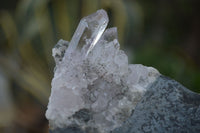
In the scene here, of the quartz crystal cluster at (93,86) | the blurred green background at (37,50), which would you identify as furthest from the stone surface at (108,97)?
the blurred green background at (37,50)

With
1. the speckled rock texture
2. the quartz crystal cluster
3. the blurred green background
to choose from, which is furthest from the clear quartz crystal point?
the blurred green background

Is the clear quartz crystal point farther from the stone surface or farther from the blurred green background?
the blurred green background

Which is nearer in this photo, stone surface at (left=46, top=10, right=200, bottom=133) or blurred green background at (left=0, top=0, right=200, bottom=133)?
stone surface at (left=46, top=10, right=200, bottom=133)

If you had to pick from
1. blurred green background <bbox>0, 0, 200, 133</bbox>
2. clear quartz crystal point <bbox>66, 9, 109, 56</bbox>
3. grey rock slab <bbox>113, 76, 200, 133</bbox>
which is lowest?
blurred green background <bbox>0, 0, 200, 133</bbox>

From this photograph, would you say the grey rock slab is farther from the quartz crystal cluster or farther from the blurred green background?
the blurred green background

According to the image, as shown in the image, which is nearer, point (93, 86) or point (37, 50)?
point (93, 86)

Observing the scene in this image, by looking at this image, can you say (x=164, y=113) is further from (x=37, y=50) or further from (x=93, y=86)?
(x=37, y=50)

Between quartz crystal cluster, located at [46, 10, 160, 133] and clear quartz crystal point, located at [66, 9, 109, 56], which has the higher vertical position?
clear quartz crystal point, located at [66, 9, 109, 56]

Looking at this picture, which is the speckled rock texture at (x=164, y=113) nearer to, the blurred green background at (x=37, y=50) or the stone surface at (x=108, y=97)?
the stone surface at (x=108, y=97)

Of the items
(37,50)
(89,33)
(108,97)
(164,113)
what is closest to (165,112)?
(164,113)
